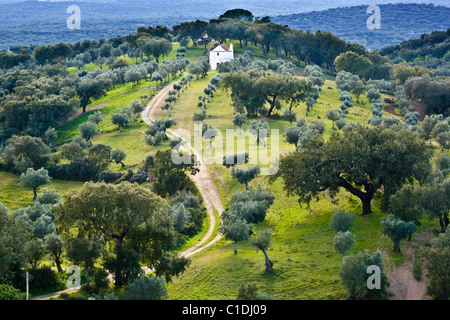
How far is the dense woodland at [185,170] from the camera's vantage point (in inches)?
1624

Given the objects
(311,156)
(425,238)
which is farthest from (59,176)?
(425,238)

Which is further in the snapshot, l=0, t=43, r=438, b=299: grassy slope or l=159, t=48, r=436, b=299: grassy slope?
l=0, t=43, r=438, b=299: grassy slope

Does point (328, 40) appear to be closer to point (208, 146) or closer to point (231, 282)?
point (208, 146)

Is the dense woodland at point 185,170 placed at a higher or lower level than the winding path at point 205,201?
higher

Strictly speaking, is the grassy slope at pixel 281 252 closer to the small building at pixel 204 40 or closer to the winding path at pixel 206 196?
the winding path at pixel 206 196

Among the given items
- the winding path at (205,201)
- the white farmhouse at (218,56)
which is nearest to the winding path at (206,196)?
the winding path at (205,201)

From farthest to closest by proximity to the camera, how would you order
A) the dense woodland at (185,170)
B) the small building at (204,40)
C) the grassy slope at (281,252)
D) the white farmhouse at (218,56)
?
the small building at (204,40)
the white farmhouse at (218,56)
the dense woodland at (185,170)
the grassy slope at (281,252)

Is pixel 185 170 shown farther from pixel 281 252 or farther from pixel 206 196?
pixel 281 252

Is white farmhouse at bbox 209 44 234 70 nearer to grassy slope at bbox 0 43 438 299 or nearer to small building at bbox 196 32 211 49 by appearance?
small building at bbox 196 32 211 49

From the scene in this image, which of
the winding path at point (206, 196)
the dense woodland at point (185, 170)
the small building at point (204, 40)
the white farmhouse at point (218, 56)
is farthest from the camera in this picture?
the small building at point (204, 40)

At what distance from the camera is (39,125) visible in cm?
10838

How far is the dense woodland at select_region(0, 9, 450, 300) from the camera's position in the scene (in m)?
41.2

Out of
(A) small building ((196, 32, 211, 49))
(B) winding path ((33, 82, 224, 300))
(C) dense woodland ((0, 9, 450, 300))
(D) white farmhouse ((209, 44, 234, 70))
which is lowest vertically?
(B) winding path ((33, 82, 224, 300))

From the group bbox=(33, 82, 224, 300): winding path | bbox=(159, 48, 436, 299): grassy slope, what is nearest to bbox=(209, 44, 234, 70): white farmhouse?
bbox=(33, 82, 224, 300): winding path
